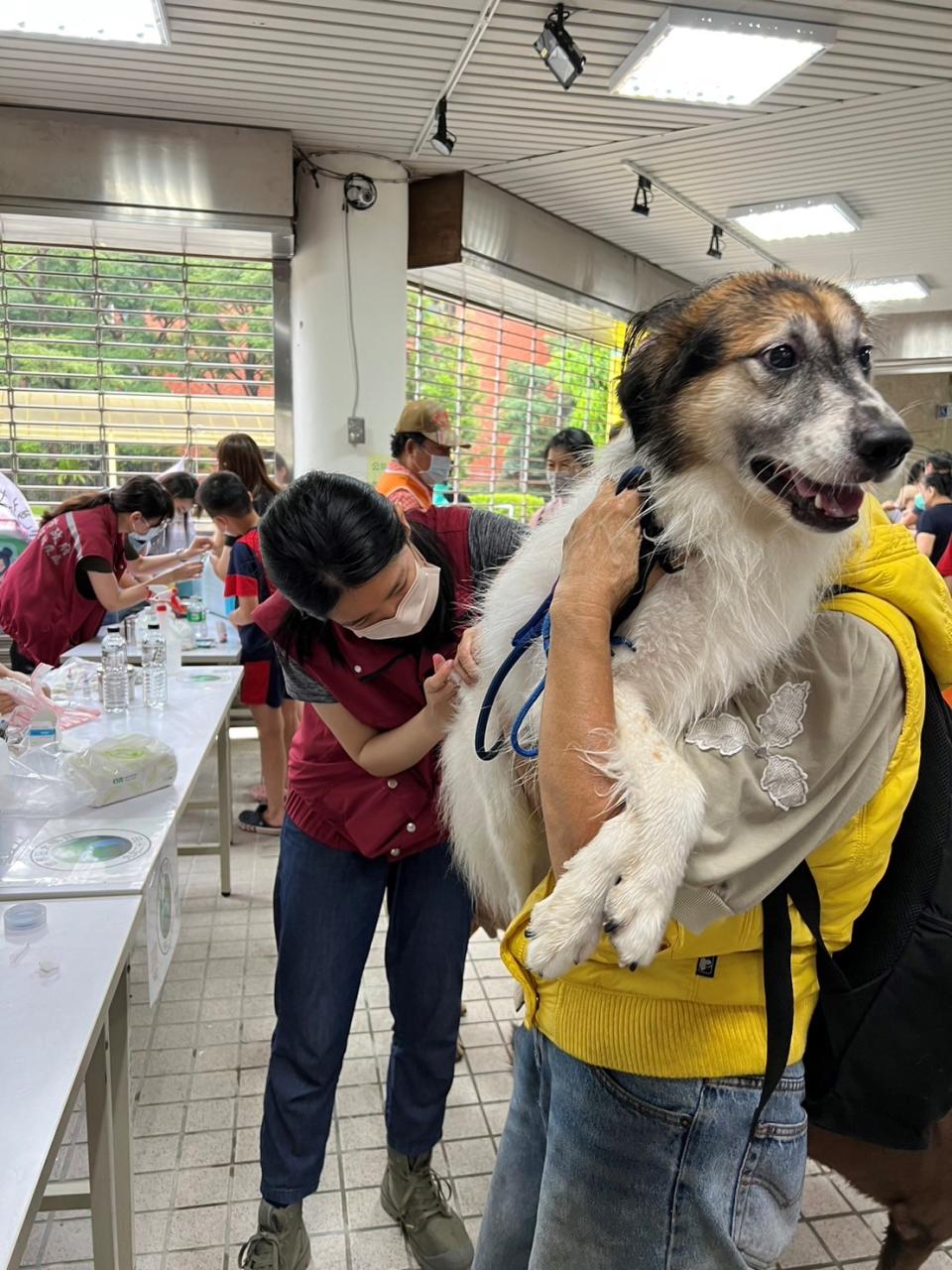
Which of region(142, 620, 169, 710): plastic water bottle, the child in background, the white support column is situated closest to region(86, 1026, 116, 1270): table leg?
region(142, 620, 169, 710): plastic water bottle

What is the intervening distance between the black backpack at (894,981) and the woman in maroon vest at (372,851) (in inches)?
26.8

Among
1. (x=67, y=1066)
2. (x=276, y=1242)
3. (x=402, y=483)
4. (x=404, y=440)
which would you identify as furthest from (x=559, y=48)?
(x=276, y=1242)

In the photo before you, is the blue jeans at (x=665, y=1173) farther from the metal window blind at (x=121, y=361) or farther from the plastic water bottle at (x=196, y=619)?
the metal window blind at (x=121, y=361)

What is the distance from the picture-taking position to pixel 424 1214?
182 cm

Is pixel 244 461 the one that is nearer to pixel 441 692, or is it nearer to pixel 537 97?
pixel 537 97

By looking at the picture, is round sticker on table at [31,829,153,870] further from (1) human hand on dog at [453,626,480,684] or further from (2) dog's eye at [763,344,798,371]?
(2) dog's eye at [763,344,798,371]

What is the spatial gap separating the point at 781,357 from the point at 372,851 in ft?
3.67

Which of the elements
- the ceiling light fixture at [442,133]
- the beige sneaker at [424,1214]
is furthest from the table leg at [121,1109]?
the ceiling light fixture at [442,133]

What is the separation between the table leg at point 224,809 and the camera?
10.8 feet

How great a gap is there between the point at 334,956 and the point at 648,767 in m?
1.02

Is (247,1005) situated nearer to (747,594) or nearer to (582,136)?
(747,594)

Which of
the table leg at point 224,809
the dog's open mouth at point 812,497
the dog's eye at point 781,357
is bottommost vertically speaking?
the table leg at point 224,809

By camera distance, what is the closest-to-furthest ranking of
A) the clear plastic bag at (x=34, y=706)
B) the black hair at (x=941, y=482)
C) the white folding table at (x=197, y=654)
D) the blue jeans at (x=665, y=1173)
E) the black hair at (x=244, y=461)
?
1. the blue jeans at (x=665, y=1173)
2. the clear plastic bag at (x=34, y=706)
3. the white folding table at (x=197, y=654)
4. the black hair at (x=244, y=461)
5. the black hair at (x=941, y=482)

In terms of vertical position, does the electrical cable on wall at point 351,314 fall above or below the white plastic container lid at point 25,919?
above
